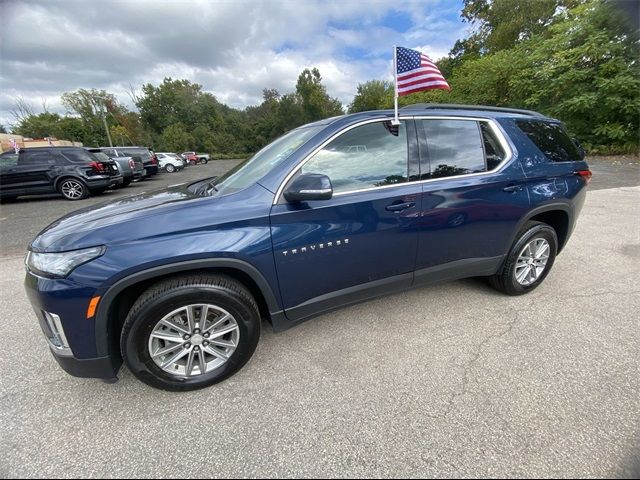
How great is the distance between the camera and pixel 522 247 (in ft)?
9.36

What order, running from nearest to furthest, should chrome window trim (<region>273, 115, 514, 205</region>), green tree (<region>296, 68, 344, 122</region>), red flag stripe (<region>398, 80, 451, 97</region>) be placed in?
chrome window trim (<region>273, 115, 514, 205</region>), red flag stripe (<region>398, 80, 451, 97</region>), green tree (<region>296, 68, 344, 122</region>)

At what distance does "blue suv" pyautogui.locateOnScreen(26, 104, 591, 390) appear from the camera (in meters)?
1.75

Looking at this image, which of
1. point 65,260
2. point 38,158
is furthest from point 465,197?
point 38,158

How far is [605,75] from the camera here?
12.2 meters

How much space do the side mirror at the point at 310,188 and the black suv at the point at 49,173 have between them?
33.8ft

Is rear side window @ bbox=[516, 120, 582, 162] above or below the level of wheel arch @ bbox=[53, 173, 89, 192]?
above

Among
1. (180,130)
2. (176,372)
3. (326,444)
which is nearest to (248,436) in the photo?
(326,444)

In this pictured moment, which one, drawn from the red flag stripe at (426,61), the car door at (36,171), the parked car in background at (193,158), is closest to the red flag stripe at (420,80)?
the red flag stripe at (426,61)

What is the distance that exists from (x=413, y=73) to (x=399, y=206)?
1.52 m

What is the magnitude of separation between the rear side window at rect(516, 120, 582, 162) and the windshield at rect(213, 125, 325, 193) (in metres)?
2.03

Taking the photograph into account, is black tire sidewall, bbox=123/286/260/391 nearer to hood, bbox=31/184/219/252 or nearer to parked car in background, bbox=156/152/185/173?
hood, bbox=31/184/219/252

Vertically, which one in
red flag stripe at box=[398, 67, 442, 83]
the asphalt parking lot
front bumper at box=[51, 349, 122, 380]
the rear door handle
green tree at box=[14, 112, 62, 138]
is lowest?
the asphalt parking lot

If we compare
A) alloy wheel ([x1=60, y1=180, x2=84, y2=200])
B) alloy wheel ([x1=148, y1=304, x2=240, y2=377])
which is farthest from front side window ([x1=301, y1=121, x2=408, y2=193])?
alloy wheel ([x1=60, y1=180, x2=84, y2=200])

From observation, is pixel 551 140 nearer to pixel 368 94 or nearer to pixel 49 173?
pixel 49 173
